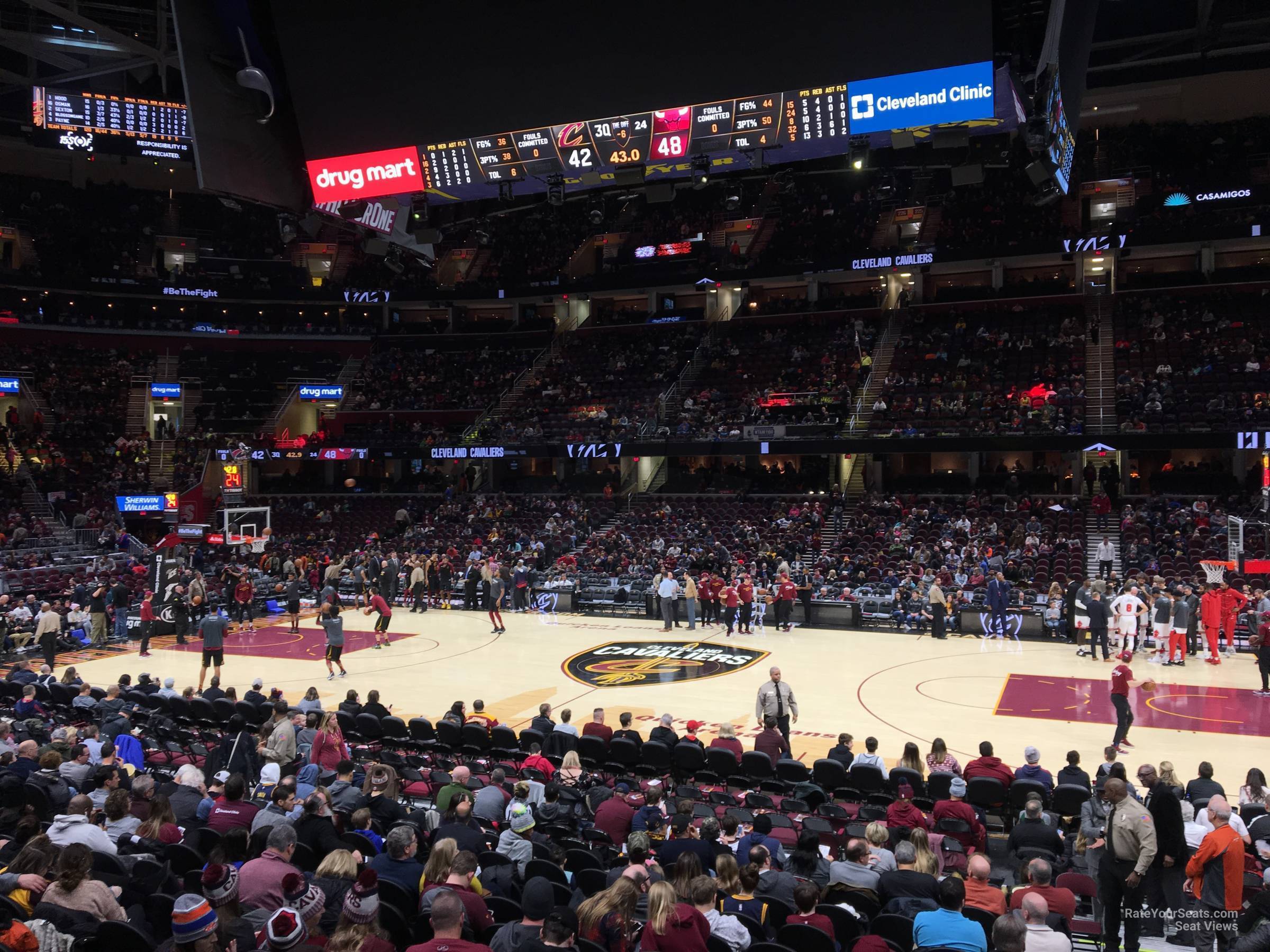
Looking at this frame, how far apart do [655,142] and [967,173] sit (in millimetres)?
3928

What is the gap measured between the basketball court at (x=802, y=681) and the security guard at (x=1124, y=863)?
16.0ft

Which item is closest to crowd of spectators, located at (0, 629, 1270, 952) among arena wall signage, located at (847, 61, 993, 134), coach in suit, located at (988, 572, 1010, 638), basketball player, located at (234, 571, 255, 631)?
arena wall signage, located at (847, 61, 993, 134)

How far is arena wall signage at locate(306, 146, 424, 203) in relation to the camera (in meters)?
11.2

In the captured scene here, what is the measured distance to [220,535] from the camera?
30.0m

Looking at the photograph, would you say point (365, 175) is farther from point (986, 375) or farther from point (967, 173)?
point (986, 375)

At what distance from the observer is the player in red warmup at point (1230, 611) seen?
18.7m

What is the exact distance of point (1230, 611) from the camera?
18859 millimetres

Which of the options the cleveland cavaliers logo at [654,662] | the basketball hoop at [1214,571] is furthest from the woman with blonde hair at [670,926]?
the basketball hoop at [1214,571]

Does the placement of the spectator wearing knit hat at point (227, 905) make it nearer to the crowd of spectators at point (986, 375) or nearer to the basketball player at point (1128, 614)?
the basketball player at point (1128, 614)

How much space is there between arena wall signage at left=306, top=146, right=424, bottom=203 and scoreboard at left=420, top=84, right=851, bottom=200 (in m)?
0.24

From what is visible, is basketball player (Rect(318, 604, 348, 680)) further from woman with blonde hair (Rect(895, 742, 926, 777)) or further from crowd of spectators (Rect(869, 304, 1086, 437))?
crowd of spectators (Rect(869, 304, 1086, 437))

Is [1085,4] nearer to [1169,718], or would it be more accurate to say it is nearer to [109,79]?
[1169,718]

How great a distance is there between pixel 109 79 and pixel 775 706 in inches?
1722

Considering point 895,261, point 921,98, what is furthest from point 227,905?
point 895,261
